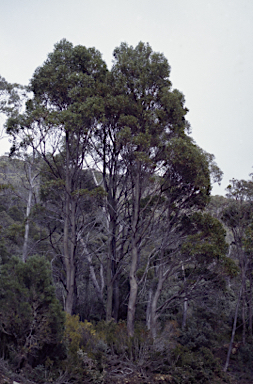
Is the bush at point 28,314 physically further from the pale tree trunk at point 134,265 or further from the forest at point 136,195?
the pale tree trunk at point 134,265

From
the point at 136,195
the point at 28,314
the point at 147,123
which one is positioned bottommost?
the point at 28,314

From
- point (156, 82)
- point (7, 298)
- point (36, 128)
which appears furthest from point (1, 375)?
point (156, 82)

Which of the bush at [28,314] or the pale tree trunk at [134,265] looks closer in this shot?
the bush at [28,314]

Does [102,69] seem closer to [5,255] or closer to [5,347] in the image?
[5,255]

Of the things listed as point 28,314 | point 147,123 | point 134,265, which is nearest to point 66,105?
point 147,123

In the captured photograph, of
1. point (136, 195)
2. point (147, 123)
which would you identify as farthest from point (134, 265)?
point (147, 123)

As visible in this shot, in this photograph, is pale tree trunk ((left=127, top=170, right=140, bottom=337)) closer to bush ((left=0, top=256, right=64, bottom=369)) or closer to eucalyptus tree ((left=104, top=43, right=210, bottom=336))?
eucalyptus tree ((left=104, top=43, right=210, bottom=336))

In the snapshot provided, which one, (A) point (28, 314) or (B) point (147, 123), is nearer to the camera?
(A) point (28, 314)

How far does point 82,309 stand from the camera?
660 inches

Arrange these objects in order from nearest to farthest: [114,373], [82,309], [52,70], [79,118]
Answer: [114,373] → [79,118] → [52,70] → [82,309]

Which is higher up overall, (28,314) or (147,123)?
(147,123)

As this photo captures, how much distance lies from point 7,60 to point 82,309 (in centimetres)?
1448

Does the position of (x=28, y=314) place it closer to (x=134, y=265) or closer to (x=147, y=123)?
(x=134, y=265)

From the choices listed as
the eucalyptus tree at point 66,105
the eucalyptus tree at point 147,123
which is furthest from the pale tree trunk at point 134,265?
the eucalyptus tree at point 66,105
